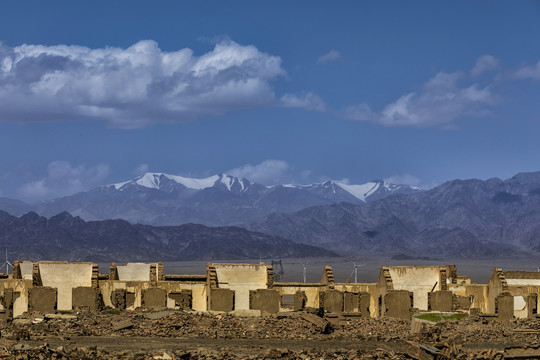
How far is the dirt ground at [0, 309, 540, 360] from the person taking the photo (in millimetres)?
43500

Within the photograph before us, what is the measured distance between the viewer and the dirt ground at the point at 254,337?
43.5 m

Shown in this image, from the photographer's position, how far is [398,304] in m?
67.4

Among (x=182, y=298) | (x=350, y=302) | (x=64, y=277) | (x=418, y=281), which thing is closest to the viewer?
(x=350, y=302)

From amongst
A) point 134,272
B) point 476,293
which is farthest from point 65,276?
point 476,293

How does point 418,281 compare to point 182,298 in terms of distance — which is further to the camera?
point 418,281

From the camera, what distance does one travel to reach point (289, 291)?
2771 inches

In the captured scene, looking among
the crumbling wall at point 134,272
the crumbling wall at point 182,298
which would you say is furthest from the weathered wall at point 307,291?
the crumbling wall at point 134,272

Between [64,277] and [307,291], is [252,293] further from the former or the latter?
[64,277]

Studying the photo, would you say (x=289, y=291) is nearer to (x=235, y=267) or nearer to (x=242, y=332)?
(x=235, y=267)

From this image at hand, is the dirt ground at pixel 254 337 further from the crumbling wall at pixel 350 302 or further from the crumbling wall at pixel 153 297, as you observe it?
the crumbling wall at pixel 350 302

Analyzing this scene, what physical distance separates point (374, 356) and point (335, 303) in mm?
26205

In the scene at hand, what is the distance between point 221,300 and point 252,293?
7.06 ft

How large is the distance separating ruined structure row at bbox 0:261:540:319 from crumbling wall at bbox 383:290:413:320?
7 cm

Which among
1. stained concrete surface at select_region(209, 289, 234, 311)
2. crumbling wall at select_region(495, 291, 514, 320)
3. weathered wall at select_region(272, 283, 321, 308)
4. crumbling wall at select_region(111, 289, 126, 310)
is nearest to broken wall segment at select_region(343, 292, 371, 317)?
weathered wall at select_region(272, 283, 321, 308)
